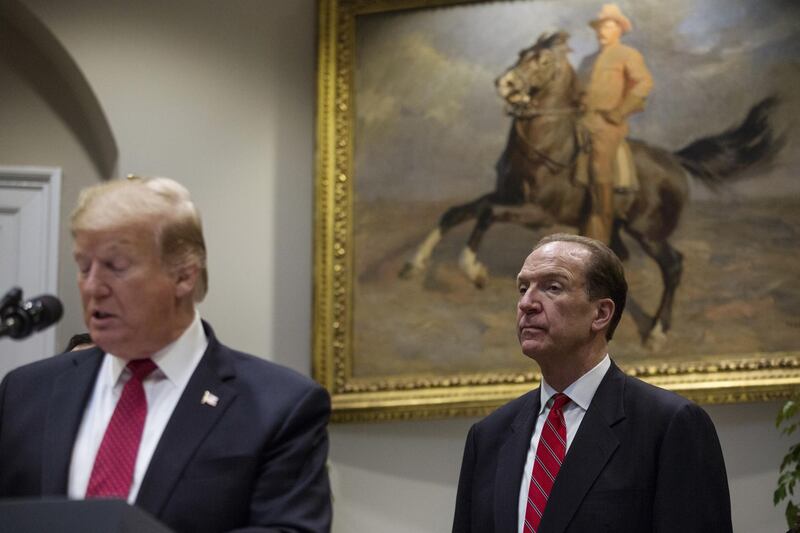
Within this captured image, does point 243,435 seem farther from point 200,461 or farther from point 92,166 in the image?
point 92,166

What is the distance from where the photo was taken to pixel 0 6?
7.50 m

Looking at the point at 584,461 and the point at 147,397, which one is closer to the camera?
the point at 147,397

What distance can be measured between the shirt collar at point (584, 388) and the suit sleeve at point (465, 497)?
38 centimetres

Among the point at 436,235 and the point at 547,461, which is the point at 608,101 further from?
the point at 547,461

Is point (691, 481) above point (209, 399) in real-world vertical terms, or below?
below

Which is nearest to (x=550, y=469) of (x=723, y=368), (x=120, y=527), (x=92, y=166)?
(x=120, y=527)

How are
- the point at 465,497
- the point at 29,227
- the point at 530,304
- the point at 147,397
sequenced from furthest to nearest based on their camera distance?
1. the point at 29,227
2. the point at 465,497
3. the point at 530,304
4. the point at 147,397

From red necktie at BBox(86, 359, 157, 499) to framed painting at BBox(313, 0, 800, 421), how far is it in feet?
12.4

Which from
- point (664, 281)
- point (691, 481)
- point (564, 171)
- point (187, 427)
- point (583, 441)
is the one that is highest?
point (564, 171)

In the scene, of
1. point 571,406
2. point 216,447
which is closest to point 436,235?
point 571,406

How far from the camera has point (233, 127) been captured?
725 centimetres

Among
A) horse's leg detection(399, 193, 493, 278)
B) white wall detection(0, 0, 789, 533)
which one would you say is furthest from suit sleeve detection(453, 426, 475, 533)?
horse's leg detection(399, 193, 493, 278)

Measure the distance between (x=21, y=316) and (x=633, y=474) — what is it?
2.10 metres

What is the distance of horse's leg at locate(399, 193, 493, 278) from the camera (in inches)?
269
